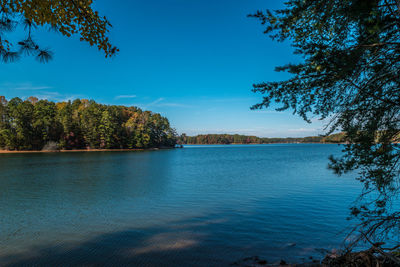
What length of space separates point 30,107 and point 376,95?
257 ft

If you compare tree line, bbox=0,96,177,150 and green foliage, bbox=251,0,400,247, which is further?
tree line, bbox=0,96,177,150

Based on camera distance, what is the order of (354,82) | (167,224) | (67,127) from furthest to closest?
(67,127)
(167,224)
(354,82)

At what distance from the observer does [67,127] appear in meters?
66.9

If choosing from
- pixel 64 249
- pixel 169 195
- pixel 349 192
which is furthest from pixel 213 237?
pixel 349 192

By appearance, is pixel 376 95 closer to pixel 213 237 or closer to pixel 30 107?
pixel 213 237

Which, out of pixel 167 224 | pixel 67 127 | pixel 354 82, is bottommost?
pixel 167 224

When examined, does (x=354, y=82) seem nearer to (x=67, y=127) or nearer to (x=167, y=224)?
(x=167, y=224)

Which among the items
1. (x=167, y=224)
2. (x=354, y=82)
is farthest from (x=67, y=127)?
(x=354, y=82)

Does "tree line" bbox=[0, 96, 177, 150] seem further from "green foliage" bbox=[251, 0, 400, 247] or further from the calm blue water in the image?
"green foliage" bbox=[251, 0, 400, 247]

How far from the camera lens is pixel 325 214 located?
8898 mm

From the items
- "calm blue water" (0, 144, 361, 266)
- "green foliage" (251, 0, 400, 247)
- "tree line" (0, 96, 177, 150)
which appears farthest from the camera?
"tree line" (0, 96, 177, 150)

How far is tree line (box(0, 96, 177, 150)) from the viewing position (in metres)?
58.6

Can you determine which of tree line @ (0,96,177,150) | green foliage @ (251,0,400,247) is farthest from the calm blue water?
tree line @ (0,96,177,150)

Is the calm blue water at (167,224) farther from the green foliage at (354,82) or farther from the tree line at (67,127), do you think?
the tree line at (67,127)
